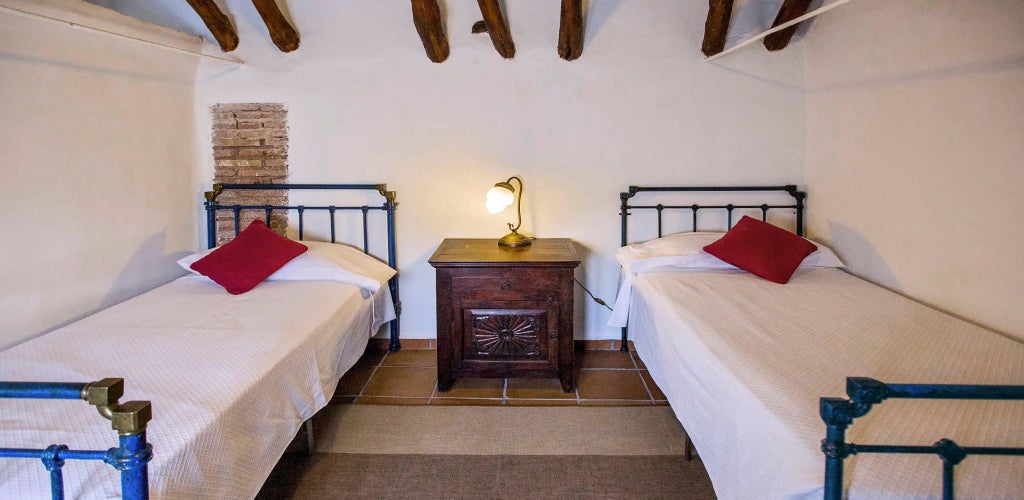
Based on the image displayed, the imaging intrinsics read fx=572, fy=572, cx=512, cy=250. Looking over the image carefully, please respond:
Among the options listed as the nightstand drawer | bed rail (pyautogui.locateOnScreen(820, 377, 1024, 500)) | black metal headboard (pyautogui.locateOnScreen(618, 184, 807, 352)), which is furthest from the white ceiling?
bed rail (pyautogui.locateOnScreen(820, 377, 1024, 500))

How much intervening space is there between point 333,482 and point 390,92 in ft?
7.45

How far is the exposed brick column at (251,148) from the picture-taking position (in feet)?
11.6

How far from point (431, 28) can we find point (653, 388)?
90.5 inches

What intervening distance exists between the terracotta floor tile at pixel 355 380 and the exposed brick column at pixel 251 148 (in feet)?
3.60

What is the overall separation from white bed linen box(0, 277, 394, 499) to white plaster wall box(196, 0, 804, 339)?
99 cm

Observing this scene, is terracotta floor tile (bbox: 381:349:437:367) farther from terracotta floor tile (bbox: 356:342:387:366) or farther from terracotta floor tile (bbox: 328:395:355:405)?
terracotta floor tile (bbox: 328:395:355:405)

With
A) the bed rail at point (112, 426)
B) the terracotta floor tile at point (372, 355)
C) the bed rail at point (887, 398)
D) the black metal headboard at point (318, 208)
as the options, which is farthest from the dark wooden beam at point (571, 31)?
the bed rail at point (112, 426)

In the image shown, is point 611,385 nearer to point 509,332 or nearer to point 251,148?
point 509,332

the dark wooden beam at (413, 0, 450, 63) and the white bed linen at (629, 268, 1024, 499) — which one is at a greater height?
the dark wooden beam at (413, 0, 450, 63)

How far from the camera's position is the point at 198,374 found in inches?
71.4

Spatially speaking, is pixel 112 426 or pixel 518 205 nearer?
pixel 112 426

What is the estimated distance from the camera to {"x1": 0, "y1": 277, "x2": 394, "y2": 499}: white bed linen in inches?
55.1

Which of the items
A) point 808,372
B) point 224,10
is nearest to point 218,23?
point 224,10

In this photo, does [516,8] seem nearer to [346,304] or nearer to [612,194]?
[612,194]
